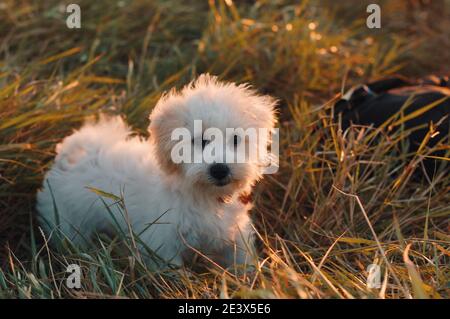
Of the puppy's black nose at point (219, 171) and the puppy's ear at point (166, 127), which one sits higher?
the puppy's ear at point (166, 127)

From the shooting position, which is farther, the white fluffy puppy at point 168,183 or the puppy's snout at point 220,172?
the white fluffy puppy at point 168,183

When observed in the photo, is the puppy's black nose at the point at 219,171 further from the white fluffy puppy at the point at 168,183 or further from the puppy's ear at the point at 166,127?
the puppy's ear at the point at 166,127

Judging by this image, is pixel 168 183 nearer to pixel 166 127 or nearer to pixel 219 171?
pixel 166 127

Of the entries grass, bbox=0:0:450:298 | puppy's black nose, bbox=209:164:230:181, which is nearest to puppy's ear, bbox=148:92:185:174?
puppy's black nose, bbox=209:164:230:181

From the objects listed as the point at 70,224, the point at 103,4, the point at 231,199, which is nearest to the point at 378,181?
the point at 231,199

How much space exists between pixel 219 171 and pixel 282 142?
50.7 inches

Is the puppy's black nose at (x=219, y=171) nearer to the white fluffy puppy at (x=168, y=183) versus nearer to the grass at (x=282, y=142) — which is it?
the white fluffy puppy at (x=168, y=183)

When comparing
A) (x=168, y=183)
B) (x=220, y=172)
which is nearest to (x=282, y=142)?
(x=168, y=183)

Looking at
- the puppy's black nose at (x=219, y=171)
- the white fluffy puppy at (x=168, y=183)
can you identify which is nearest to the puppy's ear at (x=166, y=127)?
Answer: the white fluffy puppy at (x=168, y=183)

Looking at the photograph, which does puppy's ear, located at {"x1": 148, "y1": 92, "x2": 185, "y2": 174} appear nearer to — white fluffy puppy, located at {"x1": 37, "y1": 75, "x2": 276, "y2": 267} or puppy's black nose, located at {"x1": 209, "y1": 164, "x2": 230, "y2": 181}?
white fluffy puppy, located at {"x1": 37, "y1": 75, "x2": 276, "y2": 267}

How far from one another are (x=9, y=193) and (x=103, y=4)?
271cm

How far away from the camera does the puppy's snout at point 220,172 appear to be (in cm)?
314

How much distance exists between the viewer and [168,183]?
347cm
